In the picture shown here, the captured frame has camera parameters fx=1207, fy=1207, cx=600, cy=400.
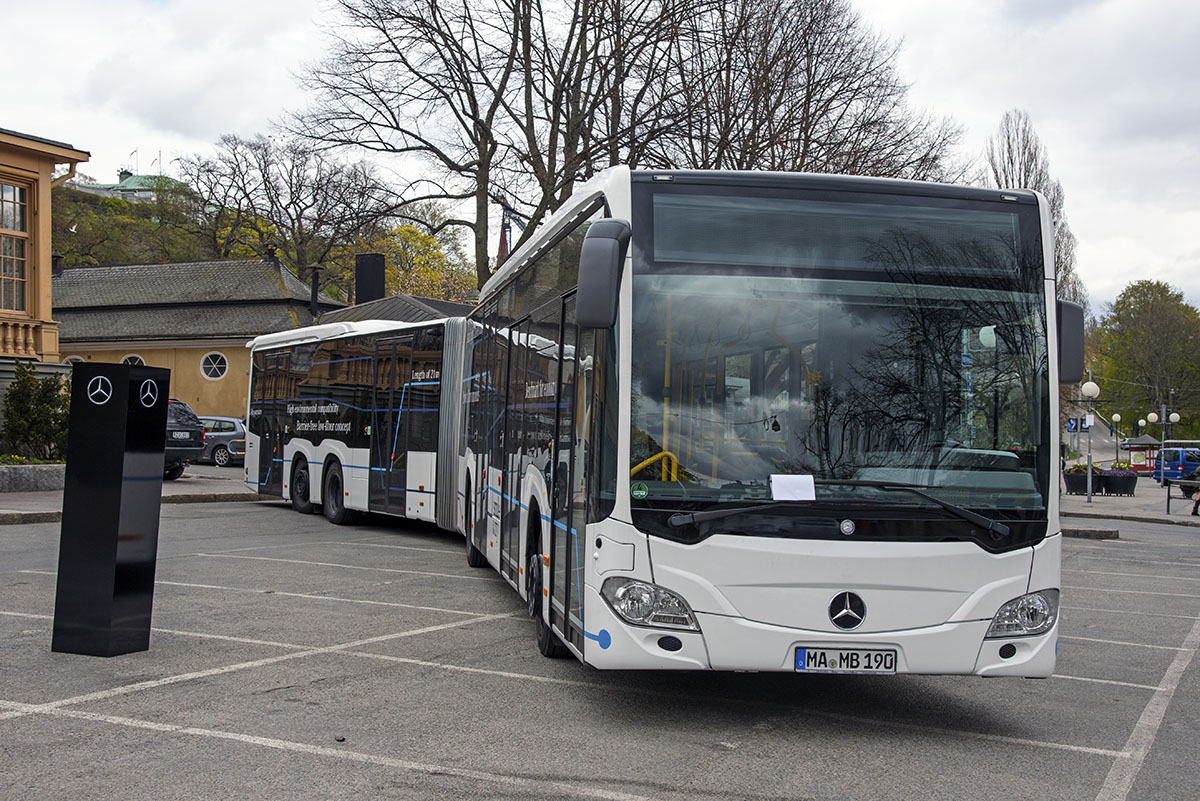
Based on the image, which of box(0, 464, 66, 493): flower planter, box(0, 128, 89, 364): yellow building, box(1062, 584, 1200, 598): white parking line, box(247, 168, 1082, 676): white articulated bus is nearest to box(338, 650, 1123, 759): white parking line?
box(247, 168, 1082, 676): white articulated bus

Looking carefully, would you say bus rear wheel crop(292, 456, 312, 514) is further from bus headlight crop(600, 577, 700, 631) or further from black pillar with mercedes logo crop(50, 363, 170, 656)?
bus headlight crop(600, 577, 700, 631)

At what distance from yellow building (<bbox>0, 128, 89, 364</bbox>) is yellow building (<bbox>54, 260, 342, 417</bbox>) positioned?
1821 cm

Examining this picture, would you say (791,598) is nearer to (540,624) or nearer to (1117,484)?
(540,624)

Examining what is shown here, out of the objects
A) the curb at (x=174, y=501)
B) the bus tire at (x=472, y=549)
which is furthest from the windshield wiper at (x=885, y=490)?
the curb at (x=174, y=501)

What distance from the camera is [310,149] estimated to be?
28.9 m

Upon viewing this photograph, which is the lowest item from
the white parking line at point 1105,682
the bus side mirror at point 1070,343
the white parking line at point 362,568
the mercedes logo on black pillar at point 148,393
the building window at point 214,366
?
the white parking line at point 1105,682

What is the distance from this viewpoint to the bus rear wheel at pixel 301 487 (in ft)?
66.8

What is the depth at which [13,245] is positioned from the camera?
25.4m

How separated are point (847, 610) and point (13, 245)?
2398 centimetres

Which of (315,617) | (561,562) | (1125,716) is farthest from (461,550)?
(1125,716)

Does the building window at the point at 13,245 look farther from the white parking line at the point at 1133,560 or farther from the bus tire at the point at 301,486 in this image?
the white parking line at the point at 1133,560

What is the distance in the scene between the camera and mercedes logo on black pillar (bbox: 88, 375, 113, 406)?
308 inches

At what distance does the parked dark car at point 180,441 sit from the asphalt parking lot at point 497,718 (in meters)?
16.9

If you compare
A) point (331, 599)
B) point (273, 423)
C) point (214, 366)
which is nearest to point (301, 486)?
point (273, 423)
